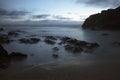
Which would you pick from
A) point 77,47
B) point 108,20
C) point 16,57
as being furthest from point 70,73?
point 108,20

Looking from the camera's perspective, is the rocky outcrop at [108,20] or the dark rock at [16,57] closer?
the dark rock at [16,57]

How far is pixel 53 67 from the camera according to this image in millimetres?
11367

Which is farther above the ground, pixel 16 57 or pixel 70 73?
pixel 16 57

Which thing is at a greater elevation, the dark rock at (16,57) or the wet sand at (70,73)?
the dark rock at (16,57)

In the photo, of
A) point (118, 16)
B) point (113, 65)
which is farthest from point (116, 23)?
point (113, 65)

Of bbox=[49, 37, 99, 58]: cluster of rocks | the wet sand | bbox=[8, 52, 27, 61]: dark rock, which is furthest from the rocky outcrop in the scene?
the wet sand

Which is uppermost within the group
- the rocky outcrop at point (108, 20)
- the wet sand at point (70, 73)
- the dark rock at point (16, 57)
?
the rocky outcrop at point (108, 20)

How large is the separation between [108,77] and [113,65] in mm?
2703

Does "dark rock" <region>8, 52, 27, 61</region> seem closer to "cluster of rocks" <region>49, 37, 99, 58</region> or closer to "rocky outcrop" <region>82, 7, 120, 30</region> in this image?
"cluster of rocks" <region>49, 37, 99, 58</region>

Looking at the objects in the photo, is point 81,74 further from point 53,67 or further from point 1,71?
point 1,71

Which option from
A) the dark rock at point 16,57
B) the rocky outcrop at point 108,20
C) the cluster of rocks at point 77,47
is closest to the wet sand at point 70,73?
the dark rock at point 16,57

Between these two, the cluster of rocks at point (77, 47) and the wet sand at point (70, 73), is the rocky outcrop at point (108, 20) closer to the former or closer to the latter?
the cluster of rocks at point (77, 47)

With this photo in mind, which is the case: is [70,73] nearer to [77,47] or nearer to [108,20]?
[77,47]

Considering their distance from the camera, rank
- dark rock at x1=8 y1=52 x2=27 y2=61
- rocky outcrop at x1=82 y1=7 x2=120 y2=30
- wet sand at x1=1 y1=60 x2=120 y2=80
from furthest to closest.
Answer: rocky outcrop at x1=82 y1=7 x2=120 y2=30, dark rock at x1=8 y1=52 x2=27 y2=61, wet sand at x1=1 y1=60 x2=120 y2=80
